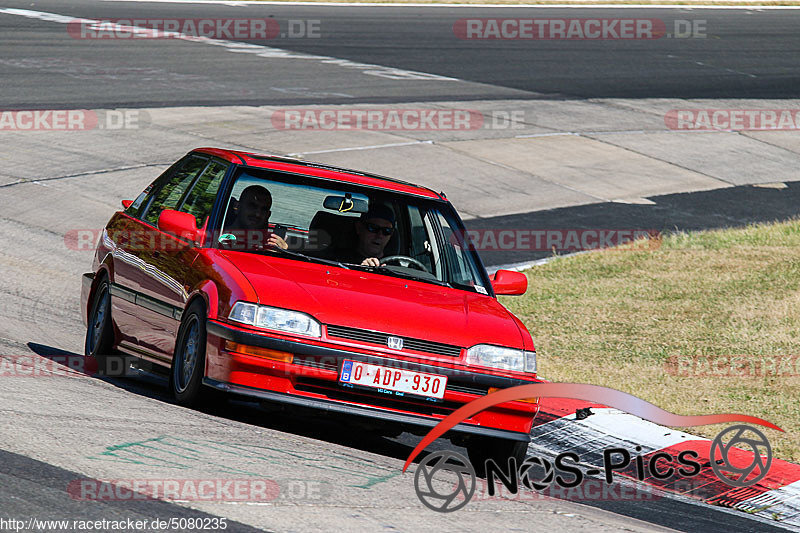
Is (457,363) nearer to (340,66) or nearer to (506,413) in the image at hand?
(506,413)

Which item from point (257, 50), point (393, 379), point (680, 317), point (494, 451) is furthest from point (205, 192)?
point (257, 50)

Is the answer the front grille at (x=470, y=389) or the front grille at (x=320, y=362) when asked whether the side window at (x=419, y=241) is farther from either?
the front grille at (x=320, y=362)

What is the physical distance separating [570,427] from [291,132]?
486 inches

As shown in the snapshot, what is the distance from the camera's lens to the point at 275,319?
6512 mm

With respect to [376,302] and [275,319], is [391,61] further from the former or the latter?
[275,319]

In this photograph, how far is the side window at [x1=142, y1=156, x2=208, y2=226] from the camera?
8.30m

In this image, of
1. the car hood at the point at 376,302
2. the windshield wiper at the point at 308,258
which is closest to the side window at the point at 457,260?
the car hood at the point at 376,302

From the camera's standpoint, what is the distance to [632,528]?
5676 mm

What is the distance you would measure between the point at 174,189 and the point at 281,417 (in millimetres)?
1923

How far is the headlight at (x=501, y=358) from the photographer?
6.70m

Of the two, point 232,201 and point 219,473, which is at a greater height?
point 232,201

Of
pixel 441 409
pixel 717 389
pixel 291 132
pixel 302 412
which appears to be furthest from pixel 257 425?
pixel 291 132

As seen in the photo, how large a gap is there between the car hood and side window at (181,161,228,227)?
1.98 ft

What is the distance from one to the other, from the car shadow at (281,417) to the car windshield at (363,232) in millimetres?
991
